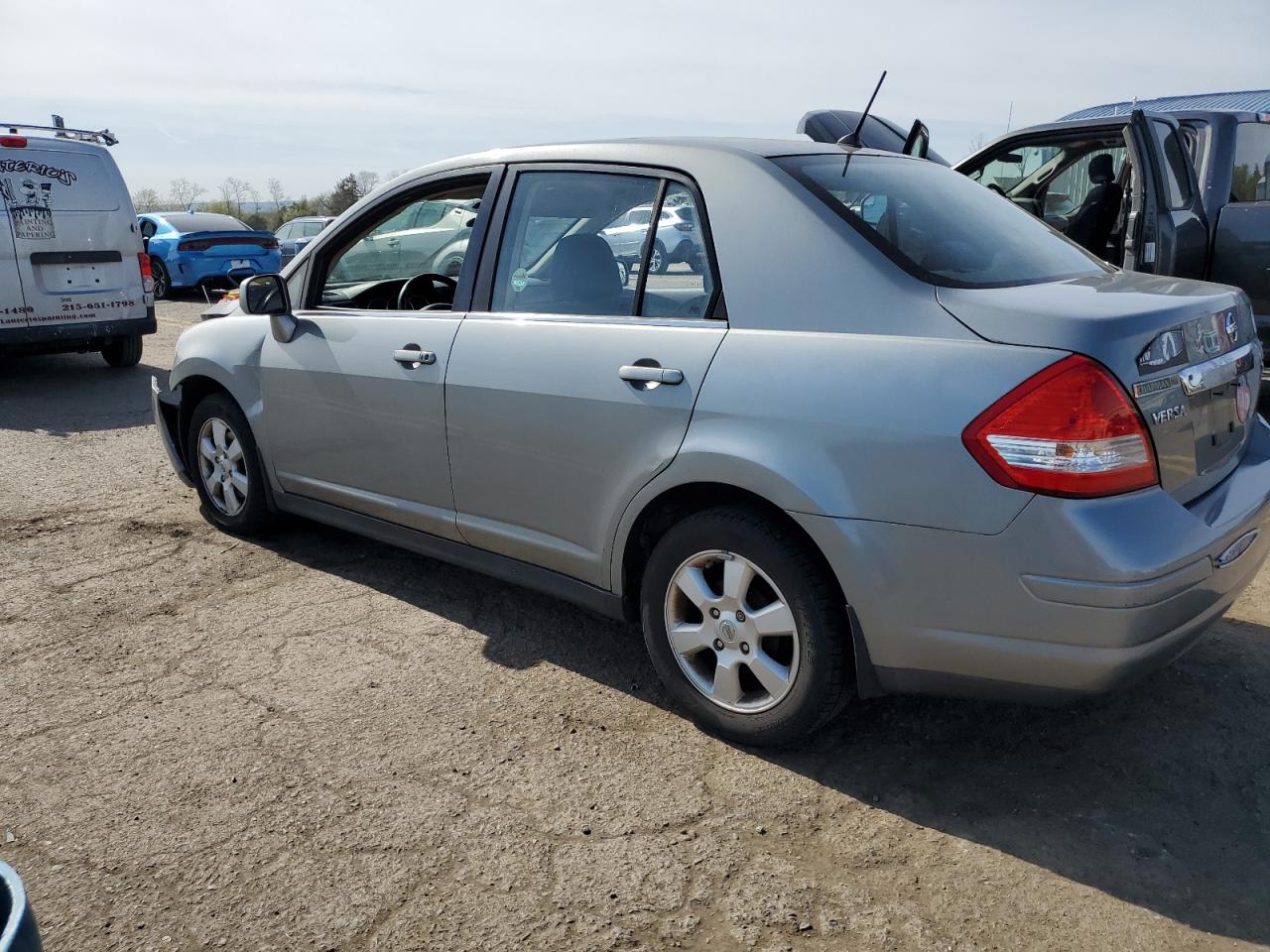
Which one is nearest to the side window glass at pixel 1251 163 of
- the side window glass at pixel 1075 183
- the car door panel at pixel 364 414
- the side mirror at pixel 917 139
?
the side window glass at pixel 1075 183

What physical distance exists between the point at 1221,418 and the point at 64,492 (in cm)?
553

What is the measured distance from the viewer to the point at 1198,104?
9.96m

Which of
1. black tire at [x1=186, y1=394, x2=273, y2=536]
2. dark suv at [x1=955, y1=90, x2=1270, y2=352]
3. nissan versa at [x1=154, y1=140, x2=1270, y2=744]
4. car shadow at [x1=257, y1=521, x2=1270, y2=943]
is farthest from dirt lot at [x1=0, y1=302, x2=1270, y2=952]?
dark suv at [x1=955, y1=90, x2=1270, y2=352]

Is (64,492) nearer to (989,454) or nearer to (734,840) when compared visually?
(734,840)

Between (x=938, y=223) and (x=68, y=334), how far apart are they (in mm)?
8213

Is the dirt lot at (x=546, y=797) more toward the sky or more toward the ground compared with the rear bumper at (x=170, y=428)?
more toward the ground

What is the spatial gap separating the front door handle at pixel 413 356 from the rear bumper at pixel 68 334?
6.38 m

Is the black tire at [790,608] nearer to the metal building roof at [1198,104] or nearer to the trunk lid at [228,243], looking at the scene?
the metal building roof at [1198,104]

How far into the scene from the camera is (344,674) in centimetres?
363

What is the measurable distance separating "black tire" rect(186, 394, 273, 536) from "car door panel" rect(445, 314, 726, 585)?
140cm

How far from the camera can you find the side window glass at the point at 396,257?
4.11 meters

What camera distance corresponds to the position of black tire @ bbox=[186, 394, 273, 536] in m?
4.69

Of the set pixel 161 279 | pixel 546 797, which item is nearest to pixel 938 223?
pixel 546 797

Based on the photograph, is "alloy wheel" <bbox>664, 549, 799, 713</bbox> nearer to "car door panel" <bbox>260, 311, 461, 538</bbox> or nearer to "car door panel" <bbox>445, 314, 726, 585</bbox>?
"car door panel" <bbox>445, 314, 726, 585</bbox>
